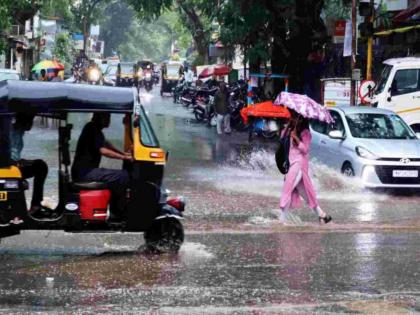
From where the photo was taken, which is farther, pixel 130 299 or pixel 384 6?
pixel 384 6

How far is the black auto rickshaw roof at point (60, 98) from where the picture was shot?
9.20 metres

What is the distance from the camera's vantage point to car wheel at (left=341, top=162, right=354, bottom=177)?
15898mm

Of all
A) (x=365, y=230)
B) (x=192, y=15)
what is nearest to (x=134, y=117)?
(x=365, y=230)

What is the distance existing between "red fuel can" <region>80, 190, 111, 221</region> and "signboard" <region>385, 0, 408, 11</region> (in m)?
22.6

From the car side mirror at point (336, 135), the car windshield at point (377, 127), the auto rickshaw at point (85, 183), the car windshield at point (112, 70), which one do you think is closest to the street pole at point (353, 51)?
the car windshield at point (377, 127)

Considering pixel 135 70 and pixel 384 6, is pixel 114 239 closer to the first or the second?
pixel 384 6

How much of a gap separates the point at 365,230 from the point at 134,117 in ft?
12.8

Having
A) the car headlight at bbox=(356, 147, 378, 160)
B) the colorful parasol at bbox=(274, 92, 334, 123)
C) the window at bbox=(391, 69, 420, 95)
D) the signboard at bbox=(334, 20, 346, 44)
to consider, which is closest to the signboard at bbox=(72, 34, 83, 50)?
the signboard at bbox=(334, 20, 346, 44)

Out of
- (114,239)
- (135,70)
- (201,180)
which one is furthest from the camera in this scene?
(135,70)

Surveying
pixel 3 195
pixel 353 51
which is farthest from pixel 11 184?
pixel 353 51

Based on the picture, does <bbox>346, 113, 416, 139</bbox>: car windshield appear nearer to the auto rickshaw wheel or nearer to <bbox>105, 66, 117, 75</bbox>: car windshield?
the auto rickshaw wheel

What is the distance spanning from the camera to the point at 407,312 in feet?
24.2

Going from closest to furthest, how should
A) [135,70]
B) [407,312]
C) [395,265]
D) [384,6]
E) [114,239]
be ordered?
[407,312]
[395,265]
[114,239]
[384,6]
[135,70]

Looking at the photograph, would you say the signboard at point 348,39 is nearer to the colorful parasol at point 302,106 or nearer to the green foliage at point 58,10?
the colorful parasol at point 302,106
